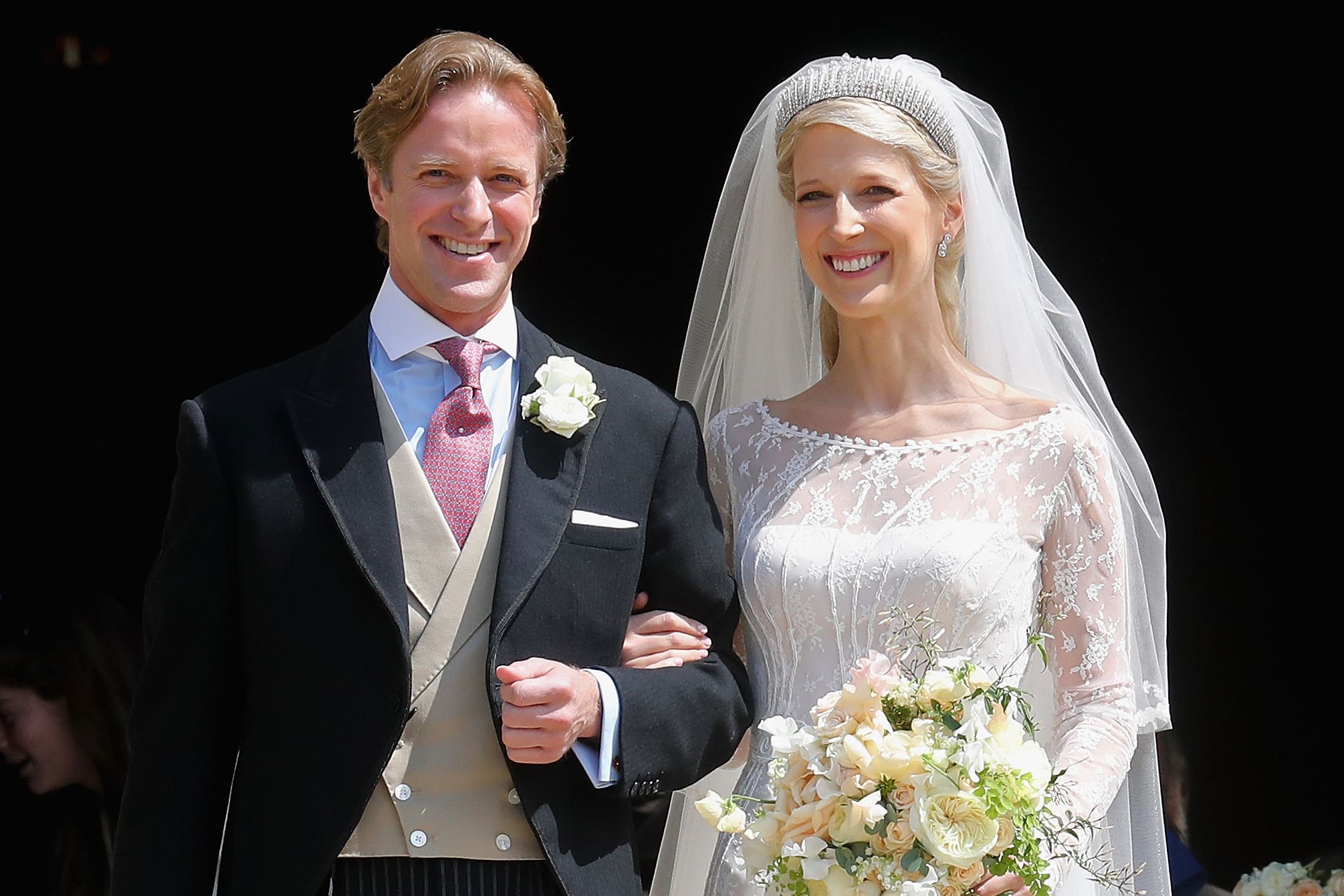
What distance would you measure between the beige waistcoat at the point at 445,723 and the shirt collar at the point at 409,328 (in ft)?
0.66

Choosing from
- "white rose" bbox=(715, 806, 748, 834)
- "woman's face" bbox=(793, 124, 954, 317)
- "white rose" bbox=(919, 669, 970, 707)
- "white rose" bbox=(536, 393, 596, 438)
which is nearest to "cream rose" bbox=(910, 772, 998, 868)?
"white rose" bbox=(919, 669, 970, 707)

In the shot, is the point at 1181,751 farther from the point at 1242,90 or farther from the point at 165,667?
the point at 165,667

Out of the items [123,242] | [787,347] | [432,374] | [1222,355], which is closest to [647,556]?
[432,374]

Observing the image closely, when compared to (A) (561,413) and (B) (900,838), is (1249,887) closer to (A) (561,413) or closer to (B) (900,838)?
(B) (900,838)

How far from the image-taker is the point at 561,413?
2.41 metres

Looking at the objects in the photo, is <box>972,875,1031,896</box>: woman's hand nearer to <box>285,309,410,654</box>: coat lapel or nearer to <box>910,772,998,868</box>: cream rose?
<box>910,772,998,868</box>: cream rose

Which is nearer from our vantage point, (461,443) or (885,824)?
(885,824)

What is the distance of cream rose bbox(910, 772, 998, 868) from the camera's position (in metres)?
2.10

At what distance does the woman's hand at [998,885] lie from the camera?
2.23 metres

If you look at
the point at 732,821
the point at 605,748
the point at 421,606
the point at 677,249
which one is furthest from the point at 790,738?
the point at 677,249

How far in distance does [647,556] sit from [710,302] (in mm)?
945

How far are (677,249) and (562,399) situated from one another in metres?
2.90

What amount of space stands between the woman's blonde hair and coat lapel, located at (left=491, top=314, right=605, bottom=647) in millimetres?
738

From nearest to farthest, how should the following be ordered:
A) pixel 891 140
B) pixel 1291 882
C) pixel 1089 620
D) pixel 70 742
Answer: pixel 1089 620 < pixel 891 140 < pixel 1291 882 < pixel 70 742
